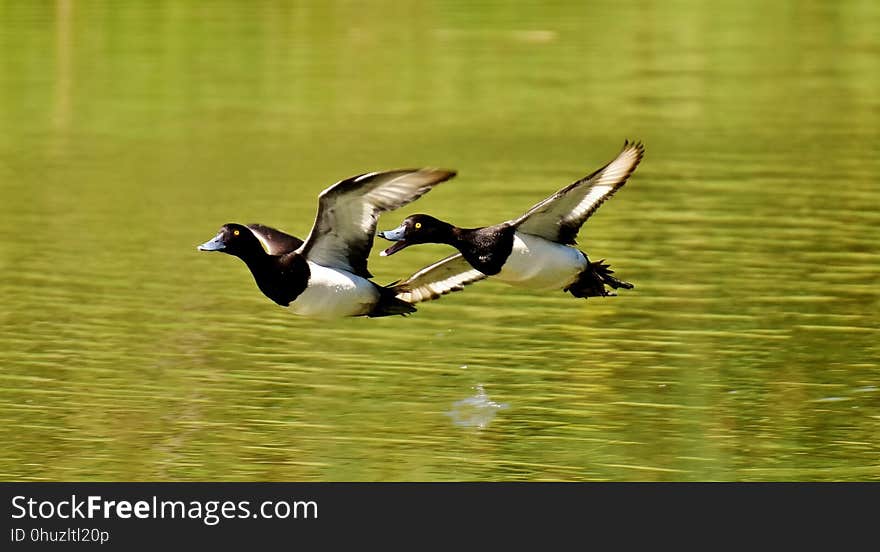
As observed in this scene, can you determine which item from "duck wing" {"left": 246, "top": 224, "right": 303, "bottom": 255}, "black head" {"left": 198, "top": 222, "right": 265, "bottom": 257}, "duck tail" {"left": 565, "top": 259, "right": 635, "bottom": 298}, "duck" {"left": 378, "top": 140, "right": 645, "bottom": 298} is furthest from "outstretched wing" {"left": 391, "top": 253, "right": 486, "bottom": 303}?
"black head" {"left": 198, "top": 222, "right": 265, "bottom": 257}

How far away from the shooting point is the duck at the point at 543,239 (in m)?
17.1

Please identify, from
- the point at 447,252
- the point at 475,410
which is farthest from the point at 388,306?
the point at 447,252

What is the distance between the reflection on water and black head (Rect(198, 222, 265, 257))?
3161 millimetres

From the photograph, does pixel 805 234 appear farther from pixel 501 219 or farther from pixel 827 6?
pixel 827 6

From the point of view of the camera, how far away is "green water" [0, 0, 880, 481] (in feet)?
60.9

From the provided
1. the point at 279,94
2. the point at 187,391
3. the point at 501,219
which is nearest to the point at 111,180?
the point at 501,219

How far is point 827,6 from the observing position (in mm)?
62562

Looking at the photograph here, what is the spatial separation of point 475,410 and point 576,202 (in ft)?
9.35

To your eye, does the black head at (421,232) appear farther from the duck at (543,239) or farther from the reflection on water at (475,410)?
the reflection on water at (475,410)

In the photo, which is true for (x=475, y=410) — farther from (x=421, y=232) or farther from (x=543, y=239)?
(x=421, y=232)

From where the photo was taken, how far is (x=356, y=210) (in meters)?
16.8

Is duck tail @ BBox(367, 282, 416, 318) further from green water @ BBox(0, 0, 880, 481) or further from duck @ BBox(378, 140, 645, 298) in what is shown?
green water @ BBox(0, 0, 880, 481)

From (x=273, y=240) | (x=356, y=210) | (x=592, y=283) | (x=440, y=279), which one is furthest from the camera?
(x=440, y=279)

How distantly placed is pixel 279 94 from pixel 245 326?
75.0ft
